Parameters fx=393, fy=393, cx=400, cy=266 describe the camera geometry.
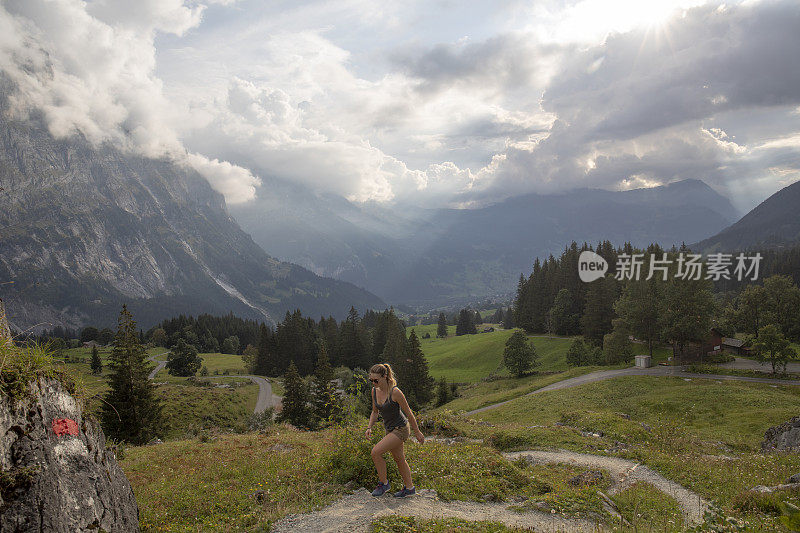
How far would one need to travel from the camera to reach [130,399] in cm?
3309

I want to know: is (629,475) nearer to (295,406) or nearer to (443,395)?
(295,406)

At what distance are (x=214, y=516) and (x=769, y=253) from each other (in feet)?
727

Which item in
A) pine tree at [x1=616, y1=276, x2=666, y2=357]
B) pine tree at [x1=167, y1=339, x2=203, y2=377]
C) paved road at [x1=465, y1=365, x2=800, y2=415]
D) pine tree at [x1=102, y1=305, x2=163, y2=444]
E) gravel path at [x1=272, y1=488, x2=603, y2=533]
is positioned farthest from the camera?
pine tree at [x1=167, y1=339, x2=203, y2=377]

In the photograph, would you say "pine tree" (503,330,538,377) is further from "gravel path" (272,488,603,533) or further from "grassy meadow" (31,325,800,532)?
"gravel path" (272,488,603,533)

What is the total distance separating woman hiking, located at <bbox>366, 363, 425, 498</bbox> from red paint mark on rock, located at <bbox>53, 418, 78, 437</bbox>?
18.6 feet

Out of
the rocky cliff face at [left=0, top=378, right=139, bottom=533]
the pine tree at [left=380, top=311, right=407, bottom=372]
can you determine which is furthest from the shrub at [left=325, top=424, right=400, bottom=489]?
the pine tree at [left=380, top=311, right=407, bottom=372]

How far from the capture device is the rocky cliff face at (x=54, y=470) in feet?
19.1

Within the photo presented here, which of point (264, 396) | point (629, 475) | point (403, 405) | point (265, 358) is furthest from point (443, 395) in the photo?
point (403, 405)

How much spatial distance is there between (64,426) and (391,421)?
6199 millimetres

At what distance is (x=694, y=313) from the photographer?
1881 inches

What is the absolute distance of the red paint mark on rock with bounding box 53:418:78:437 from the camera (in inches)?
269

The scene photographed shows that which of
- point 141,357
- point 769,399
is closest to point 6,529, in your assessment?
point 141,357

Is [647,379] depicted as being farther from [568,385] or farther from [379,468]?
[379,468]

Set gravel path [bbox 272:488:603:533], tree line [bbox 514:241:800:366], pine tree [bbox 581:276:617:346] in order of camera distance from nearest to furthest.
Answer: gravel path [bbox 272:488:603:533] → tree line [bbox 514:241:800:366] → pine tree [bbox 581:276:617:346]
